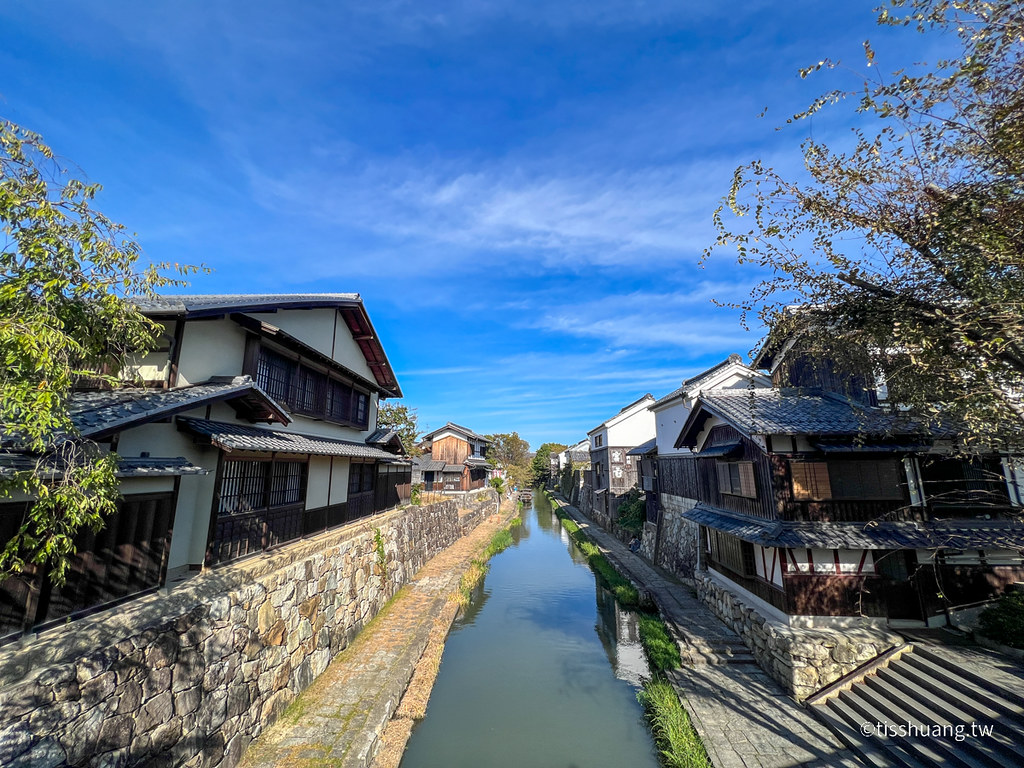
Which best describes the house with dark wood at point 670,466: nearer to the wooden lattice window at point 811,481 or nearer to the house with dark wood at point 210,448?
the wooden lattice window at point 811,481

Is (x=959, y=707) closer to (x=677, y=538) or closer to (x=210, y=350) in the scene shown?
(x=677, y=538)

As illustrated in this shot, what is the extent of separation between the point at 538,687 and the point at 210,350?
11.6m

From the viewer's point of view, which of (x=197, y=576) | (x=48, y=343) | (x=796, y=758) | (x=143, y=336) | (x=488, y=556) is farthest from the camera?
(x=488, y=556)

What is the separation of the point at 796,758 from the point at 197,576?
37.6 feet

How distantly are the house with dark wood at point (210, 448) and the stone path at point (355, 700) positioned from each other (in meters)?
3.34

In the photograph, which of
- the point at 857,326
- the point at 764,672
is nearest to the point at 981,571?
the point at 764,672

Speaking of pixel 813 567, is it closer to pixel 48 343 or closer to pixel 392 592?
pixel 392 592

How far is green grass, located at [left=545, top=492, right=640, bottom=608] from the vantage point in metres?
16.5

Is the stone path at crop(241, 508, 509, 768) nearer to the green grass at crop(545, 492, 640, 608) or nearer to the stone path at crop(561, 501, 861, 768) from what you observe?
the stone path at crop(561, 501, 861, 768)

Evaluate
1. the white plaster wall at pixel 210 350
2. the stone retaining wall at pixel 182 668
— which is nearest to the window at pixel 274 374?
the white plaster wall at pixel 210 350

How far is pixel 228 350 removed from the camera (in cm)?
983

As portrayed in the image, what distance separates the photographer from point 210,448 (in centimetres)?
876

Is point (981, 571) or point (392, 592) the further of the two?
point (392, 592)

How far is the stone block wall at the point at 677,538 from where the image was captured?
681 inches
